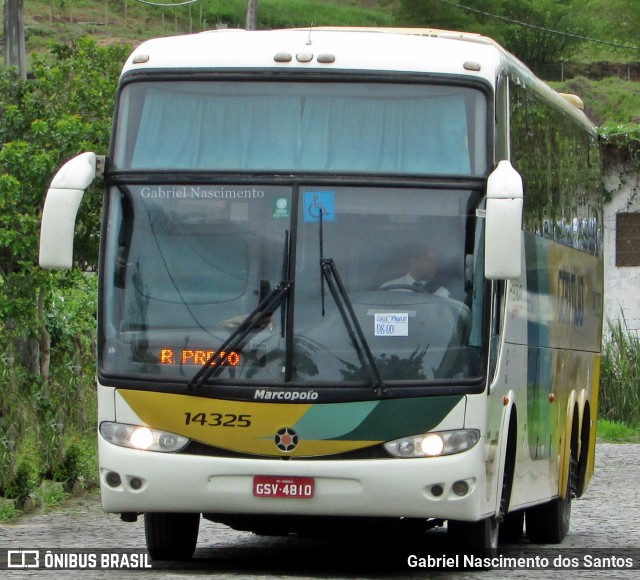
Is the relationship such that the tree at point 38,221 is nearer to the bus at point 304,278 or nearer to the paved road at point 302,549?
the paved road at point 302,549

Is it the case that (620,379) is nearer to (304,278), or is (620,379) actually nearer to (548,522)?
(548,522)

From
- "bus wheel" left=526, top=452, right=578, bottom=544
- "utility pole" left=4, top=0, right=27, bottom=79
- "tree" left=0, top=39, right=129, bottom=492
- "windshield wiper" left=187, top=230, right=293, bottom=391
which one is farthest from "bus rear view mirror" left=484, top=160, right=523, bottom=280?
"utility pole" left=4, top=0, right=27, bottom=79

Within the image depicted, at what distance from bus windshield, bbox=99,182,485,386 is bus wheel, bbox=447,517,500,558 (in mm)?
1322

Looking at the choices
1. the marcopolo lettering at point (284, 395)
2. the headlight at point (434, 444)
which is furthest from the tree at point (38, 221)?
the headlight at point (434, 444)

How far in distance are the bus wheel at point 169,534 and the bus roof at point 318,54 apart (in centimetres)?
303

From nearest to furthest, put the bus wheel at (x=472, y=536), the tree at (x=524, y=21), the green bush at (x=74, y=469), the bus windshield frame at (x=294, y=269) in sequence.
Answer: the bus windshield frame at (x=294, y=269) → the bus wheel at (x=472, y=536) → the green bush at (x=74, y=469) → the tree at (x=524, y=21)

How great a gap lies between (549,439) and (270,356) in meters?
4.11

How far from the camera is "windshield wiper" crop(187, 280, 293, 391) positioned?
31.5 feet

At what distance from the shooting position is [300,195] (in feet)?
32.4

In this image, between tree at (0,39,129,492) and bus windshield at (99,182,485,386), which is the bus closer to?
bus windshield at (99,182,485,386)

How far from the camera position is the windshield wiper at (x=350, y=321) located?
9.54 metres

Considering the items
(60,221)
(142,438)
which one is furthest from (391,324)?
(60,221)

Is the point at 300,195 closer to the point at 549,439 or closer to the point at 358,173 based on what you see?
the point at 358,173

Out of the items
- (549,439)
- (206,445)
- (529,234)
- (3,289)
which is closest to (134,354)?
(206,445)
